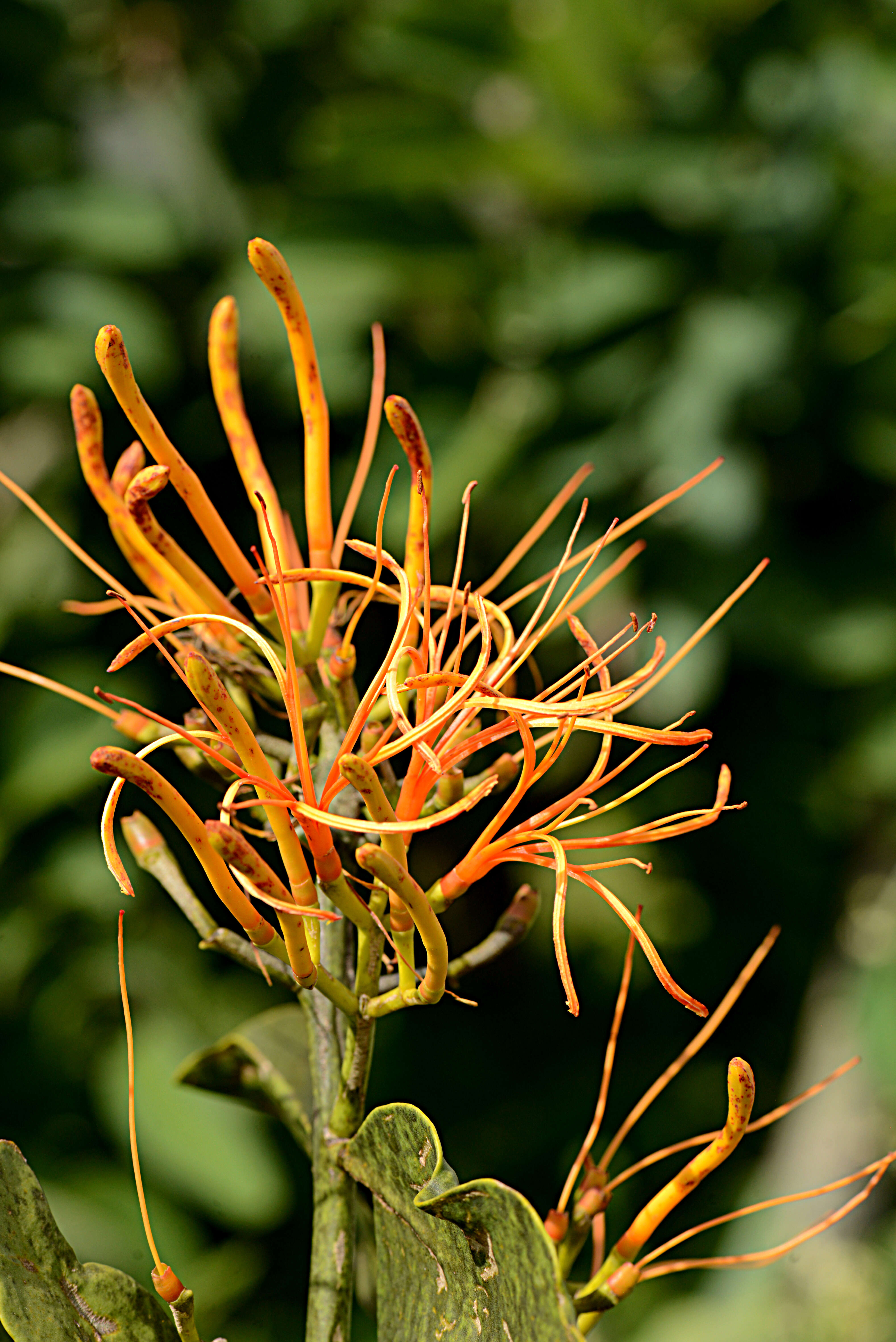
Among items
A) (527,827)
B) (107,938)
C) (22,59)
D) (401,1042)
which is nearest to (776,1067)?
(401,1042)

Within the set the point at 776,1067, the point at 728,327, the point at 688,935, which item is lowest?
the point at 776,1067

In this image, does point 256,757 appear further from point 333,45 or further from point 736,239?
point 333,45

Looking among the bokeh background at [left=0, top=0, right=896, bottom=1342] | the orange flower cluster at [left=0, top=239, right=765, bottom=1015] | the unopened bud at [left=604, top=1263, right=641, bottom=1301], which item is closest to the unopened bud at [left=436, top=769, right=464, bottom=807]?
the orange flower cluster at [left=0, top=239, right=765, bottom=1015]

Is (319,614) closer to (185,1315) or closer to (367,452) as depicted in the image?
(367,452)

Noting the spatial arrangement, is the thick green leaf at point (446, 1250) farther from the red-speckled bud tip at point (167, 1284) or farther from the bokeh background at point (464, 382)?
the bokeh background at point (464, 382)

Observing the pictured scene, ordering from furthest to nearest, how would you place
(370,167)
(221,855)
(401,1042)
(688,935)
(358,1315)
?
(688,935), (401,1042), (370,167), (358,1315), (221,855)

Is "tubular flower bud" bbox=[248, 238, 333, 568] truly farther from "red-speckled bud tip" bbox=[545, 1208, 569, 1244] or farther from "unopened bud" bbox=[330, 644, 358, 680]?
"red-speckled bud tip" bbox=[545, 1208, 569, 1244]
